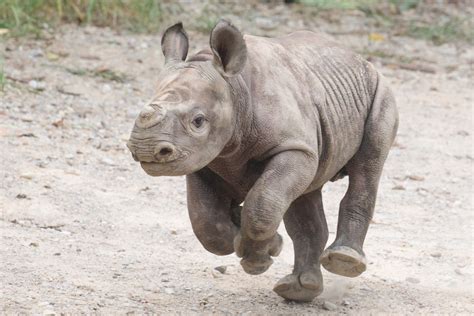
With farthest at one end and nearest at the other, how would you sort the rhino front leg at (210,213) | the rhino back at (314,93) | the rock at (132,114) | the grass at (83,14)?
the grass at (83,14), the rock at (132,114), the rhino front leg at (210,213), the rhino back at (314,93)

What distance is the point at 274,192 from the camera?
4734 mm

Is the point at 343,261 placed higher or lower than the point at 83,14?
higher

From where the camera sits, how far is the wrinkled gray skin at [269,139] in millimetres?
4453

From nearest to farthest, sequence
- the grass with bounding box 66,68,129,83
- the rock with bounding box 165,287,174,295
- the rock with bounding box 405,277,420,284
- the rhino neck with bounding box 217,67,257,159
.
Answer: the rhino neck with bounding box 217,67,257,159, the rock with bounding box 165,287,174,295, the rock with bounding box 405,277,420,284, the grass with bounding box 66,68,129,83

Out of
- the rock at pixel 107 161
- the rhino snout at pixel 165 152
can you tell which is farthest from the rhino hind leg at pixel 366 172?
the rock at pixel 107 161

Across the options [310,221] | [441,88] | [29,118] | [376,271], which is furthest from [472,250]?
[441,88]

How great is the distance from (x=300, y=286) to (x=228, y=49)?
1506 mm

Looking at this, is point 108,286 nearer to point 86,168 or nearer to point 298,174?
point 298,174

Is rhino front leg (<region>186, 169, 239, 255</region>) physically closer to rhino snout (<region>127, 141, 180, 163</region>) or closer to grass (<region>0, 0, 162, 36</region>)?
rhino snout (<region>127, 141, 180, 163</region>)

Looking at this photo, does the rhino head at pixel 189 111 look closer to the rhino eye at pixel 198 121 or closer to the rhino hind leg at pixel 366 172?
the rhino eye at pixel 198 121

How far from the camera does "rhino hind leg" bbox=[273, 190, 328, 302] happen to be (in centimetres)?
557

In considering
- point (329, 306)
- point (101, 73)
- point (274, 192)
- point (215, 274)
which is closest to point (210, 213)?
point (274, 192)

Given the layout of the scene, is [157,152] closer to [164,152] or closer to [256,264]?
[164,152]


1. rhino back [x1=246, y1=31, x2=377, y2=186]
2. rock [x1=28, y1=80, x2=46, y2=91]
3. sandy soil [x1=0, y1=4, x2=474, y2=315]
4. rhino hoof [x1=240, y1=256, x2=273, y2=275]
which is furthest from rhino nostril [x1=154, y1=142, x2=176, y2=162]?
rock [x1=28, y1=80, x2=46, y2=91]
